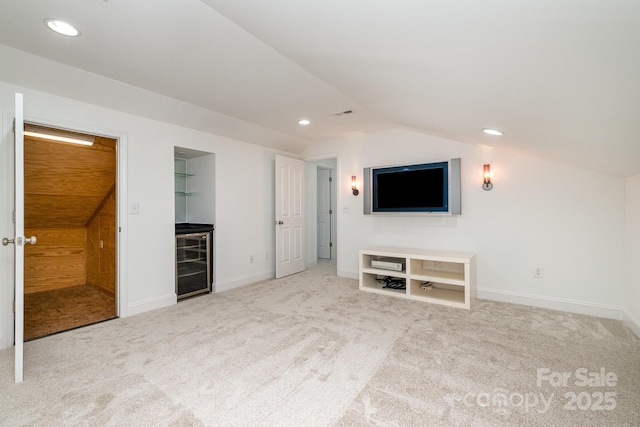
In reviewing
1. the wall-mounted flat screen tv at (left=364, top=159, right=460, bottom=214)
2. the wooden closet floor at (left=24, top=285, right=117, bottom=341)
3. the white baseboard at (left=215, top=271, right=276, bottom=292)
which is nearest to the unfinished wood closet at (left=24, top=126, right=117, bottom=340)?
the wooden closet floor at (left=24, top=285, right=117, bottom=341)

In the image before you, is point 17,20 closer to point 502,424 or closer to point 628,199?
point 502,424

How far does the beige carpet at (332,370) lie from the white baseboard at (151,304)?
0.13 m

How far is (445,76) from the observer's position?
1604 millimetres

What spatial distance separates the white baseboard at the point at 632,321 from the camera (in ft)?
8.38

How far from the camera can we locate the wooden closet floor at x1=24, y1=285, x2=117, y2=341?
9.12 feet

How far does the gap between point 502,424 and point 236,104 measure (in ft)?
11.2

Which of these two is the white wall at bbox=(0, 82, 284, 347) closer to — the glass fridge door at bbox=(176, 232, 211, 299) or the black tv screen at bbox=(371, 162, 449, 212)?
the glass fridge door at bbox=(176, 232, 211, 299)

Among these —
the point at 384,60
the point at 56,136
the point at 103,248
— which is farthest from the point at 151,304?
the point at 384,60

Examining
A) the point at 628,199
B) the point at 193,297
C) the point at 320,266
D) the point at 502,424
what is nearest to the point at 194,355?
the point at 193,297

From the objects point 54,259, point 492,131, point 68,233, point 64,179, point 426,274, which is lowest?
point 426,274

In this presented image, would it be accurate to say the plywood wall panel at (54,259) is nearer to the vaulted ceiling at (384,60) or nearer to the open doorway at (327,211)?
the vaulted ceiling at (384,60)

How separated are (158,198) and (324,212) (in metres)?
4.02

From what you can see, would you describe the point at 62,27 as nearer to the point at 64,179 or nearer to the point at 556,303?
the point at 64,179

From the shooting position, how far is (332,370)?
200 centimetres
